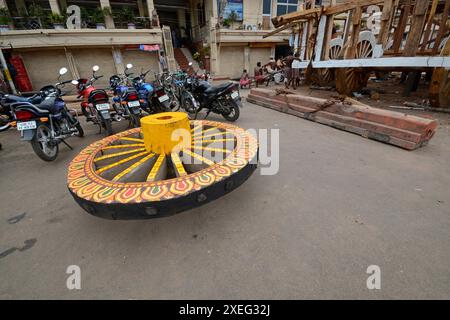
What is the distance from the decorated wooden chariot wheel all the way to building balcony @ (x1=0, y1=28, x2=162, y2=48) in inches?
529

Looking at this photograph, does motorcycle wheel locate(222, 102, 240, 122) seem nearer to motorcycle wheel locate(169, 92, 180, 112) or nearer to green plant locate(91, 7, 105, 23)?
motorcycle wheel locate(169, 92, 180, 112)

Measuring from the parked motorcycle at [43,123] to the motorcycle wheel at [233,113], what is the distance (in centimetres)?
365

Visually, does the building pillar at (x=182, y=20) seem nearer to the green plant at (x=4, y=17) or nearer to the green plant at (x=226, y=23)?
the green plant at (x=226, y=23)

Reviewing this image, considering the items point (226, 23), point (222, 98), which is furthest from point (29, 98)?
point (226, 23)

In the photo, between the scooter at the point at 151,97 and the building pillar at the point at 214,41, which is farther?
the building pillar at the point at 214,41

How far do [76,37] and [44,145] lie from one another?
12623 mm

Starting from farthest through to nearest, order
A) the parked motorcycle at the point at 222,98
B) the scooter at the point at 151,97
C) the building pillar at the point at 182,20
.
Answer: the building pillar at the point at 182,20
the scooter at the point at 151,97
the parked motorcycle at the point at 222,98

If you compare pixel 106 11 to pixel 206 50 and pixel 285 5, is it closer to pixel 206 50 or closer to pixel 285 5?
pixel 206 50

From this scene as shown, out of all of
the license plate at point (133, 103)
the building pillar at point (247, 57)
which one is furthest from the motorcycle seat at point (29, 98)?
the building pillar at point (247, 57)

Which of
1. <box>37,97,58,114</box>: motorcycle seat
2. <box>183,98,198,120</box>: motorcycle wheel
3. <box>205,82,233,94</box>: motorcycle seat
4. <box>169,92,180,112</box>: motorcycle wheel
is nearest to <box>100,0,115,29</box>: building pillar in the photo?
<box>169,92,180,112</box>: motorcycle wheel

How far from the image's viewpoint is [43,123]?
12.6 feet

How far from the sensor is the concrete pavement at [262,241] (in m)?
1.56

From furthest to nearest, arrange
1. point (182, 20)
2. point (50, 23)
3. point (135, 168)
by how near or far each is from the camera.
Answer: point (182, 20) < point (50, 23) < point (135, 168)

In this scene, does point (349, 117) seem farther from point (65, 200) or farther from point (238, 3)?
point (238, 3)
